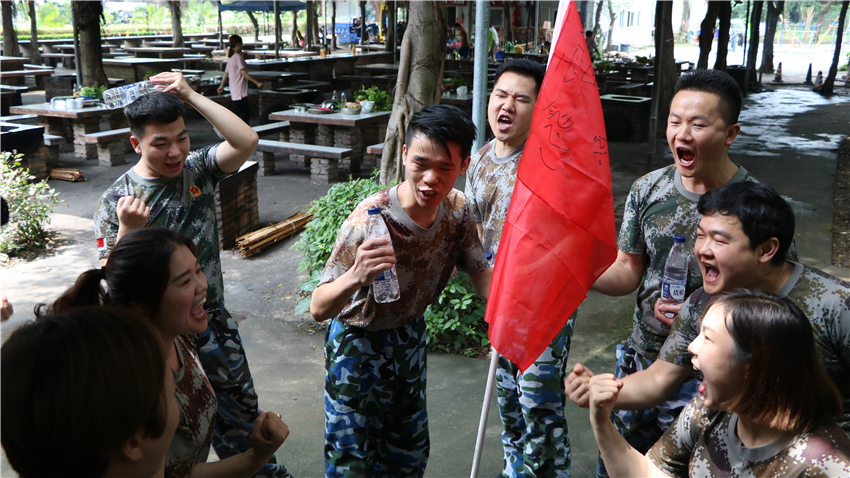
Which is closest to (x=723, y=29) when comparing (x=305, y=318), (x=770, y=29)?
(x=770, y=29)

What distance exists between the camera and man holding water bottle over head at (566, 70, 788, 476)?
8.26 ft

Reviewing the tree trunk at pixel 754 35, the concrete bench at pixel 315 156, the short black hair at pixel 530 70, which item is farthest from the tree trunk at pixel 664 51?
the short black hair at pixel 530 70

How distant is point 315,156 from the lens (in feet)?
31.9

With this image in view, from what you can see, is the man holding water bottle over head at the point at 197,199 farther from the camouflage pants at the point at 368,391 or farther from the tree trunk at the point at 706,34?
the tree trunk at the point at 706,34

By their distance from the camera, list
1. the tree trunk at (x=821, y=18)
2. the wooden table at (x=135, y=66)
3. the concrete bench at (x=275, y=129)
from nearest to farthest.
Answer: the concrete bench at (x=275, y=129)
the wooden table at (x=135, y=66)
the tree trunk at (x=821, y=18)

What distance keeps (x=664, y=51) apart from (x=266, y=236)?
9449 mm

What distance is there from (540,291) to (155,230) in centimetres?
132

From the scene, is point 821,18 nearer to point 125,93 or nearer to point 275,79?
point 275,79

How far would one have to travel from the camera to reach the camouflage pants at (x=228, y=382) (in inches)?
112

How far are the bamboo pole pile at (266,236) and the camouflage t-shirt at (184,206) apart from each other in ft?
12.2

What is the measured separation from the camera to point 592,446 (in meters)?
3.70

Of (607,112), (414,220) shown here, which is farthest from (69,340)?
(607,112)

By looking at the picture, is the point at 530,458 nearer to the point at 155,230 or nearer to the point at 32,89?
the point at 155,230

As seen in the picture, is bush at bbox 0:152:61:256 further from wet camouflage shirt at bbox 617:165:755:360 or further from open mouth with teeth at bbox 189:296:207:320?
wet camouflage shirt at bbox 617:165:755:360
